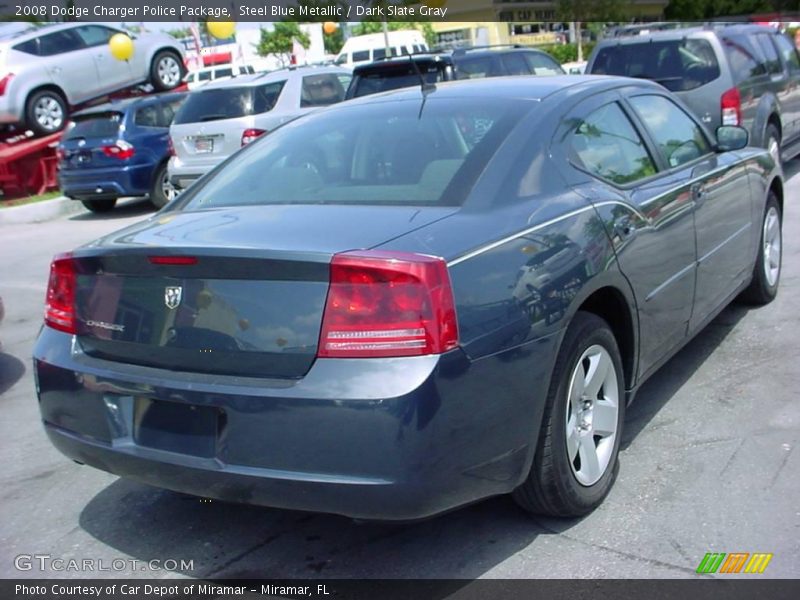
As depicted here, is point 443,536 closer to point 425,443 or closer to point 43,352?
point 425,443

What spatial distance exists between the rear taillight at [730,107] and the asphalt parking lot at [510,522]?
5024 mm

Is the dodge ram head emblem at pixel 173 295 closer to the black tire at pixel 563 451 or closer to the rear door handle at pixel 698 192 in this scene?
the black tire at pixel 563 451

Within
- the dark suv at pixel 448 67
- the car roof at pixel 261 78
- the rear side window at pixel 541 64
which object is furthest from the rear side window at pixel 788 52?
the car roof at pixel 261 78

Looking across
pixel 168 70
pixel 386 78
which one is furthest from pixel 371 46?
pixel 386 78

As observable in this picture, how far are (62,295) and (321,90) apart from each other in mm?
10671

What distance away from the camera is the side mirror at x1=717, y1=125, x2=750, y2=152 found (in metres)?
5.51

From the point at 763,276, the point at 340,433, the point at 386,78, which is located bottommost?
the point at 763,276

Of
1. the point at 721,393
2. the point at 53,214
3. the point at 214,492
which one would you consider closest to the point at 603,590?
the point at 214,492

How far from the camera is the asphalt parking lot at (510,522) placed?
3486 millimetres

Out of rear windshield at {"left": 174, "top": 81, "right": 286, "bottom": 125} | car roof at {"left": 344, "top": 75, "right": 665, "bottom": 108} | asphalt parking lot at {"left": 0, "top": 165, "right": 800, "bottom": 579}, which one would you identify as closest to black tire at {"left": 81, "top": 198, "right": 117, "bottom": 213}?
rear windshield at {"left": 174, "top": 81, "right": 286, "bottom": 125}

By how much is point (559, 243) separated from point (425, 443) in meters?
1.02

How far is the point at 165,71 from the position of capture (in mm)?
18156

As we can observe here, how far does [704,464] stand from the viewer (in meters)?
4.16

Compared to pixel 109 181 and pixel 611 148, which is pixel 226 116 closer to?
pixel 109 181
